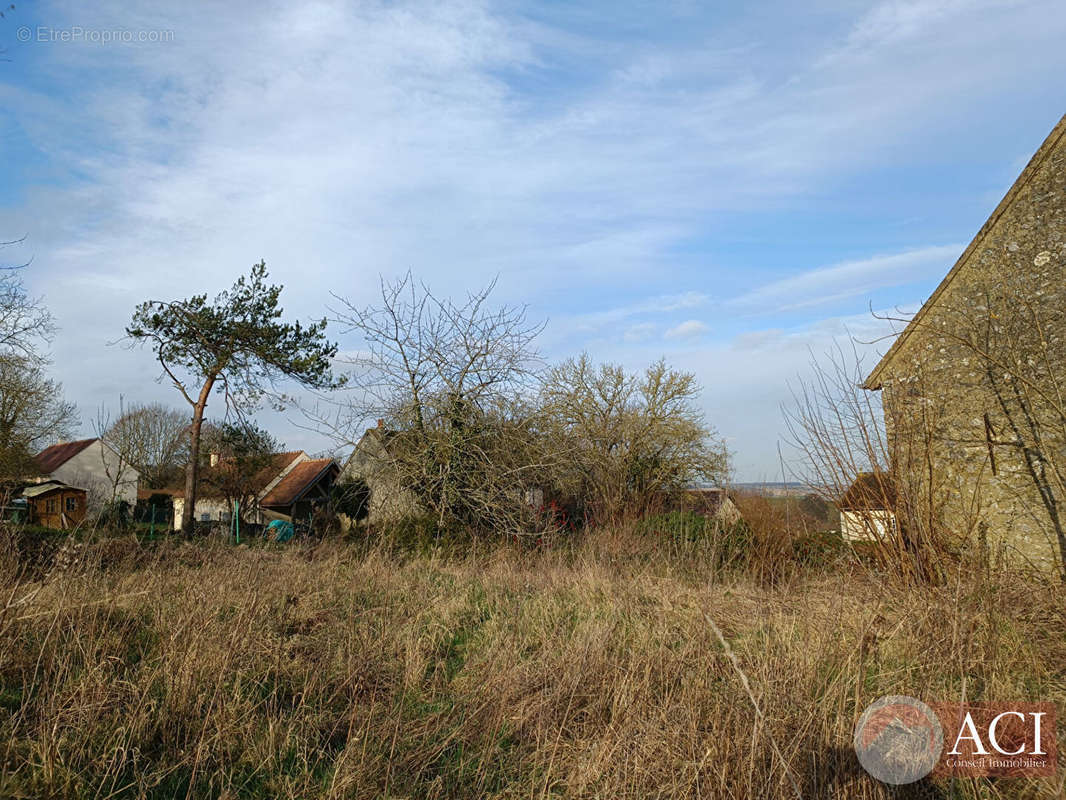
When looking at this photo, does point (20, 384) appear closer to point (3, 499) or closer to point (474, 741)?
point (3, 499)

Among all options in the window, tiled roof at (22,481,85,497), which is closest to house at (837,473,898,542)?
the window

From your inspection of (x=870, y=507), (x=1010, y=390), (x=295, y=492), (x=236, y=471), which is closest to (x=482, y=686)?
(x=870, y=507)

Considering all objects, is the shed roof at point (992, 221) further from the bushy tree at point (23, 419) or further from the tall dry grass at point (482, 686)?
the bushy tree at point (23, 419)

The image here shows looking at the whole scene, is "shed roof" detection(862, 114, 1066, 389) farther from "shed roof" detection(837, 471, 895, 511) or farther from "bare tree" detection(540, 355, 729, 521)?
"bare tree" detection(540, 355, 729, 521)

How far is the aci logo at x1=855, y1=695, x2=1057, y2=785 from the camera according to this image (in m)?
3.12

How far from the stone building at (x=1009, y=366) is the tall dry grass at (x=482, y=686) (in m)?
3.52

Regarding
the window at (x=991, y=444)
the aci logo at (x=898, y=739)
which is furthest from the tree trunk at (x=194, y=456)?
the aci logo at (x=898, y=739)

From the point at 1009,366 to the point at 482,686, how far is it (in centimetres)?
725

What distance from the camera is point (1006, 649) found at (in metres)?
4.38

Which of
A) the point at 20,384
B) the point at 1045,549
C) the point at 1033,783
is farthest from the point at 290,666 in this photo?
the point at 20,384

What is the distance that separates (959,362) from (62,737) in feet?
32.4

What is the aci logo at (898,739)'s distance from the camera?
3.05 meters

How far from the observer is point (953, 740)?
3.38 meters

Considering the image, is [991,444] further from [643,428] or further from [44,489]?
[44,489]
